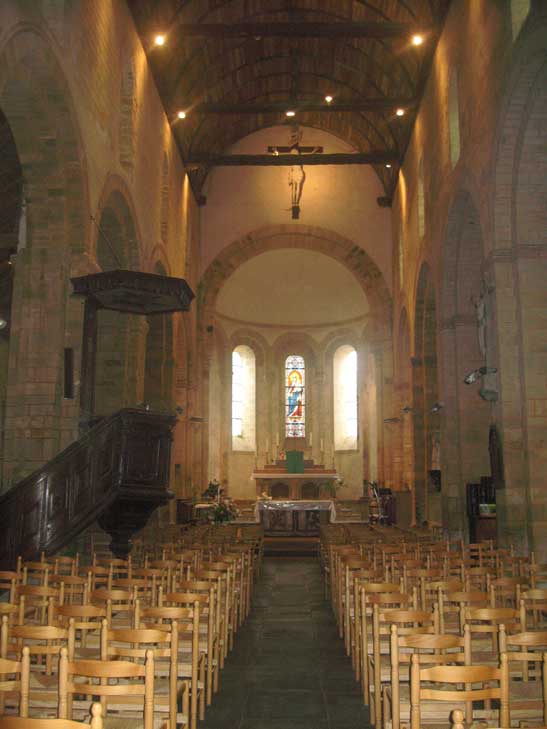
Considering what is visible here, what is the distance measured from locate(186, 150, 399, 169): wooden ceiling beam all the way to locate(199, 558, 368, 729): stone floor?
1548cm

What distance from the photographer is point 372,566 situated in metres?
8.76

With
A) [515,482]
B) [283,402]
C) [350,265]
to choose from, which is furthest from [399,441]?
[515,482]

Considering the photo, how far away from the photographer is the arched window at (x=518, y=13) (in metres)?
11.4

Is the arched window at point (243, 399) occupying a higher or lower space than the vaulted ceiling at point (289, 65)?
lower

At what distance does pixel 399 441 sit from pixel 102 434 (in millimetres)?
15120

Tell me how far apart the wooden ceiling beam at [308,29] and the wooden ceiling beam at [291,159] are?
6425mm

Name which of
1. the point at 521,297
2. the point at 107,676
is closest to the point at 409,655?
the point at 107,676

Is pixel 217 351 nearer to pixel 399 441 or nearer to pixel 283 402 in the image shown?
pixel 283 402

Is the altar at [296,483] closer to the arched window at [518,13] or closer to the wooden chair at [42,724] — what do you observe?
the arched window at [518,13]

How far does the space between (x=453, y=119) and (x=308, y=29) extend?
13.1ft

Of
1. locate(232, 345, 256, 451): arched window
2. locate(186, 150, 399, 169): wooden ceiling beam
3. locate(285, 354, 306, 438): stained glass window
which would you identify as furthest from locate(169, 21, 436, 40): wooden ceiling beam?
locate(285, 354, 306, 438): stained glass window

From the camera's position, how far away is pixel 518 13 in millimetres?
11430

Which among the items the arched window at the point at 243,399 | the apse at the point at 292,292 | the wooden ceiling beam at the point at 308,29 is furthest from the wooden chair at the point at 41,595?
the arched window at the point at 243,399

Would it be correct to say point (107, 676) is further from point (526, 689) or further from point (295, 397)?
point (295, 397)
